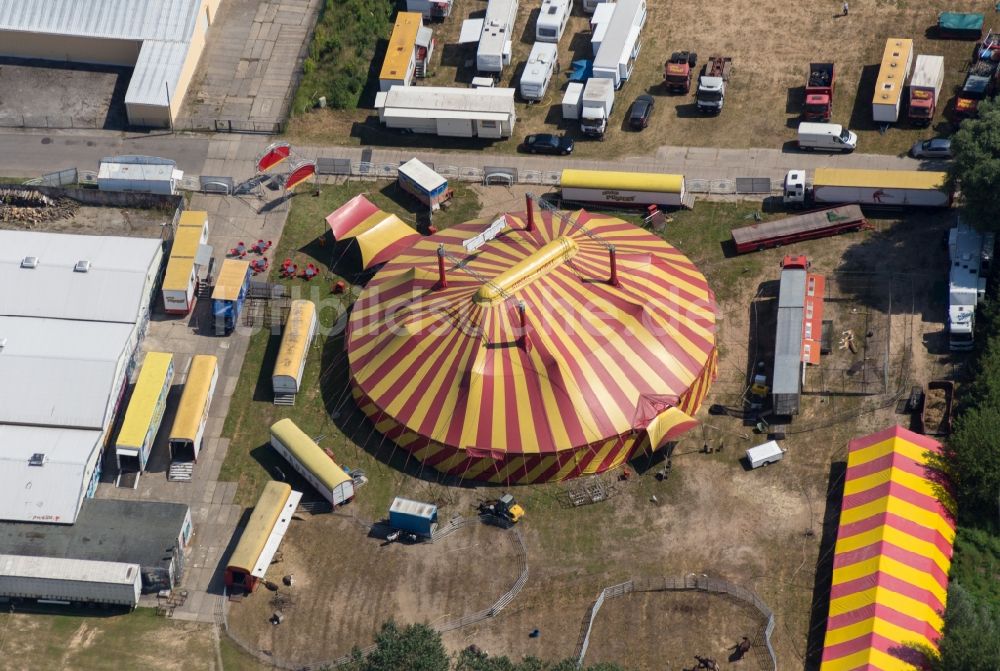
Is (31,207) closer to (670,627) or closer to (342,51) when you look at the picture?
(342,51)

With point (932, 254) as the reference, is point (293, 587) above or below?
below

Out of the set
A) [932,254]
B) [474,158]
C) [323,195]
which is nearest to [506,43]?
[474,158]

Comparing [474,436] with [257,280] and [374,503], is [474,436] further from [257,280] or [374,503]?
[257,280]

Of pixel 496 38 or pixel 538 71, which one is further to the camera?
pixel 496 38

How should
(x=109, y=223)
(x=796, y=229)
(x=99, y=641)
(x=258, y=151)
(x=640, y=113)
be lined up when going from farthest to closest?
(x=258, y=151) < (x=640, y=113) < (x=109, y=223) < (x=796, y=229) < (x=99, y=641)

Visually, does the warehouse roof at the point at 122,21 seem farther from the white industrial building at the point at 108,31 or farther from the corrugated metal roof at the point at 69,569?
the corrugated metal roof at the point at 69,569

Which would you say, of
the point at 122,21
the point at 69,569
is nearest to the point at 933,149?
the point at 122,21

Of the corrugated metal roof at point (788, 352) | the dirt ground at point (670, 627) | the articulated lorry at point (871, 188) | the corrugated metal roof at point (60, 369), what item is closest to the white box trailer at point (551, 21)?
the articulated lorry at point (871, 188)

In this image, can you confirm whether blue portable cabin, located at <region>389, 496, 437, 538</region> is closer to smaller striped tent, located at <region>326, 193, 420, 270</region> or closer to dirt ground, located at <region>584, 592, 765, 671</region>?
dirt ground, located at <region>584, 592, 765, 671</region>
